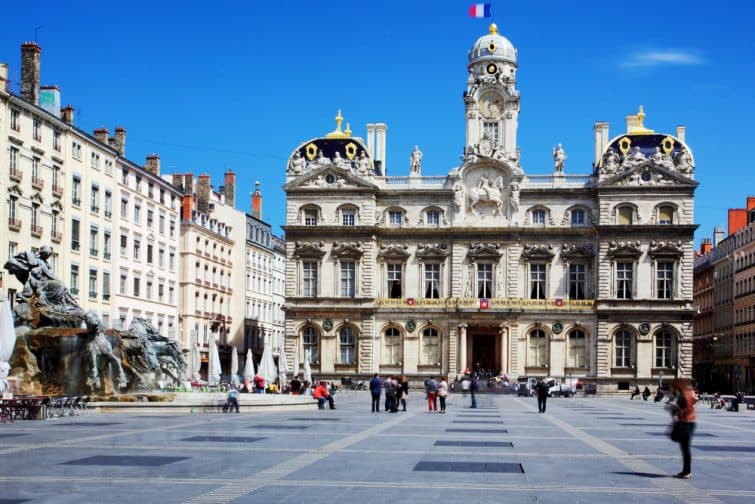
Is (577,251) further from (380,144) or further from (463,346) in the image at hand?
(380,144)

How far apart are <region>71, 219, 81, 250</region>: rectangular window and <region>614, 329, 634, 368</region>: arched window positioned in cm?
4140

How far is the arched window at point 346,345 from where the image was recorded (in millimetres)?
89875

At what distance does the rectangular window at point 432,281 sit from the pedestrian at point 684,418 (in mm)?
68723

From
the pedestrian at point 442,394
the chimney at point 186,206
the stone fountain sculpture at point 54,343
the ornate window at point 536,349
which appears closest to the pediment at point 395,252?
the ornate window at point 536,349

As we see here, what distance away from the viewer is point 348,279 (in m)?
90.1

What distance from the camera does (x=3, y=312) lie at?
35.2 meters

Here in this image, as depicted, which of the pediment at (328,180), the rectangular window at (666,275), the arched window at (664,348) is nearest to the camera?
the arched window at (664,348)

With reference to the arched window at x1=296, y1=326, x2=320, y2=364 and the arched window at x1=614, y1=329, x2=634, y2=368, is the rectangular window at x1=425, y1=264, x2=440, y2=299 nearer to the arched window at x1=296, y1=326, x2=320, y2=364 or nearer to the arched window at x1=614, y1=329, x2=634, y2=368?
the arched window at x1=296, y1=326, x2=320, y2=364

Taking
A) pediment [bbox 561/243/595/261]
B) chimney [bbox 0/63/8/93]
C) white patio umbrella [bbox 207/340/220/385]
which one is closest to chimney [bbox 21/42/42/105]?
chimney [bbox 0/63/8/93]

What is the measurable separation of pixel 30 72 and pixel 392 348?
126 feet

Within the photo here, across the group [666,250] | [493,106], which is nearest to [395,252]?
[493,106]

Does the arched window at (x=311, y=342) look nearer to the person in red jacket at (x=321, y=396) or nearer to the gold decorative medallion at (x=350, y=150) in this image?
the gold decorative medallion at (x=350, y=150)

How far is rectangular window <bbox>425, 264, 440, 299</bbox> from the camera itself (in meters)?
89.9

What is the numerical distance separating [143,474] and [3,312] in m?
17.3
